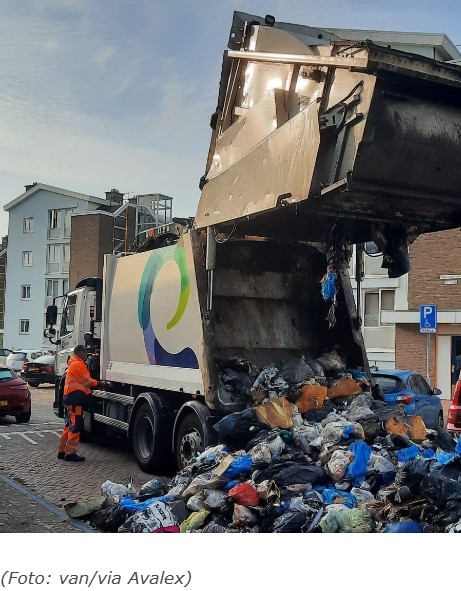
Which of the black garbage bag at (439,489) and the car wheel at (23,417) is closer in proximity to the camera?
the black garbage bag at (439,489)

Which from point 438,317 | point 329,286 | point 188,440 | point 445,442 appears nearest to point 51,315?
point 188,440

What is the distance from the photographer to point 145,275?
6.52 m

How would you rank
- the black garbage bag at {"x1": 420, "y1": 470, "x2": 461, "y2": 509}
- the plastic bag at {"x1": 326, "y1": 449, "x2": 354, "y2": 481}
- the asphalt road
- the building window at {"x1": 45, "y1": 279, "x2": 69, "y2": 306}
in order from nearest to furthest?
1. the black garbage bag at {"x1": 420, "y1": 470, "x2": 461, "y2": 509}
2. the plastic bag at {"x1": 326, "y1": 449, "x2": 354, "y2": 481}
3. the asphalt road
4. the building window at {"x1": 45, "y1": 279, "x2": 69, "y2": 306}

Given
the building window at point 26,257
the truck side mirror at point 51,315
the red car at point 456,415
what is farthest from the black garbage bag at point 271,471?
the truck side mirror at point 51,315

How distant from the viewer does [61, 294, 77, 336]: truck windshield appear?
8.59 meters

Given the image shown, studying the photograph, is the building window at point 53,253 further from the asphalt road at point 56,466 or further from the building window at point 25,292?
the asphalt road at point 56,466

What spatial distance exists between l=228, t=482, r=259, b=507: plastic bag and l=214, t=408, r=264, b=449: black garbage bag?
782mm

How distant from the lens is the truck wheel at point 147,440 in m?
6.06

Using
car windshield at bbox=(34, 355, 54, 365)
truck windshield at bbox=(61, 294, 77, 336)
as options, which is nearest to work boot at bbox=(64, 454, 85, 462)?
truck windshield at bbox=(61, 294, 77, 336)

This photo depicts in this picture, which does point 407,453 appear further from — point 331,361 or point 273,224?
point 273,224

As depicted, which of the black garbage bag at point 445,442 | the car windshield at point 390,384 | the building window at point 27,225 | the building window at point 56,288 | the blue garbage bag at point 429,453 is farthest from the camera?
the building window at point 56,288

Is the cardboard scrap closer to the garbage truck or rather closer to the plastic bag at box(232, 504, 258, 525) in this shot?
the garbage truck
